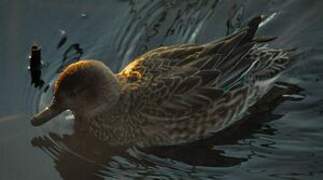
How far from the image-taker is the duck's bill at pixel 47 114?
6469mm

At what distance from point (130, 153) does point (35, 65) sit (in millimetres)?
1402

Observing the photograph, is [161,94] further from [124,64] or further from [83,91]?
[124,64]

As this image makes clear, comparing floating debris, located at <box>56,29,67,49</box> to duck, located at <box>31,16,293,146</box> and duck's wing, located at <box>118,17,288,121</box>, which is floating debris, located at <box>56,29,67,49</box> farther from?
duck's wing, located at <box>118,17,288,121</box>

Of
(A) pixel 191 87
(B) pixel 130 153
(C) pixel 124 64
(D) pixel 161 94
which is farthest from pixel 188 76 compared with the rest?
(C) pixel 124 64

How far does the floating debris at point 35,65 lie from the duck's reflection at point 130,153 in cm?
70

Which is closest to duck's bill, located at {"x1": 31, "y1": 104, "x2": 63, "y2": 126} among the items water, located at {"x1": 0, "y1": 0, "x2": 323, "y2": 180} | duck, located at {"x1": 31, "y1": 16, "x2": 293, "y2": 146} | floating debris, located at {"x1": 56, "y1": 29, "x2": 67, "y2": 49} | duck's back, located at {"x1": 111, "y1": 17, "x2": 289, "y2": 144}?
duck, located at {"x1": 31, "y1": 16, "x2": 293, "y2": 146}

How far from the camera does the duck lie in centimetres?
644

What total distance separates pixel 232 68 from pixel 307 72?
2.66 feet

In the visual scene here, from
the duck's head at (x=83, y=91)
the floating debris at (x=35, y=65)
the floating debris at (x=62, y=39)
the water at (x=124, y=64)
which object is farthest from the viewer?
the floating debris at (x=62, y=39)

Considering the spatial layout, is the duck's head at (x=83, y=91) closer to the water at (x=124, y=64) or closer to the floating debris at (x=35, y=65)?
the water at (x=124, y=64)

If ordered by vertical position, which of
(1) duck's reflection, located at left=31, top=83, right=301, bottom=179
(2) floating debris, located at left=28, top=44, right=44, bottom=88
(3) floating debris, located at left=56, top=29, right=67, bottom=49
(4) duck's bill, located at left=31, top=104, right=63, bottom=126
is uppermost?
(3) floating debris, located at left=56, top=29, right=67, bottom=49

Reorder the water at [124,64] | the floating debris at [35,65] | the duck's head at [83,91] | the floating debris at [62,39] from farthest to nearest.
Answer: the floating debris at [62,39] < the floating debris at [35,65] < the duck's head at [83,91] < the water at [124,64]

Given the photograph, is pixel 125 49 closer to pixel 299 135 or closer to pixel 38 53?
pixel 38 53

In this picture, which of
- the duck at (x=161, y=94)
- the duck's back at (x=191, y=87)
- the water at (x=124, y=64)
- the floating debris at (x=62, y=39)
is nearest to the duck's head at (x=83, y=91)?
the duck at (x=161, y=94)
